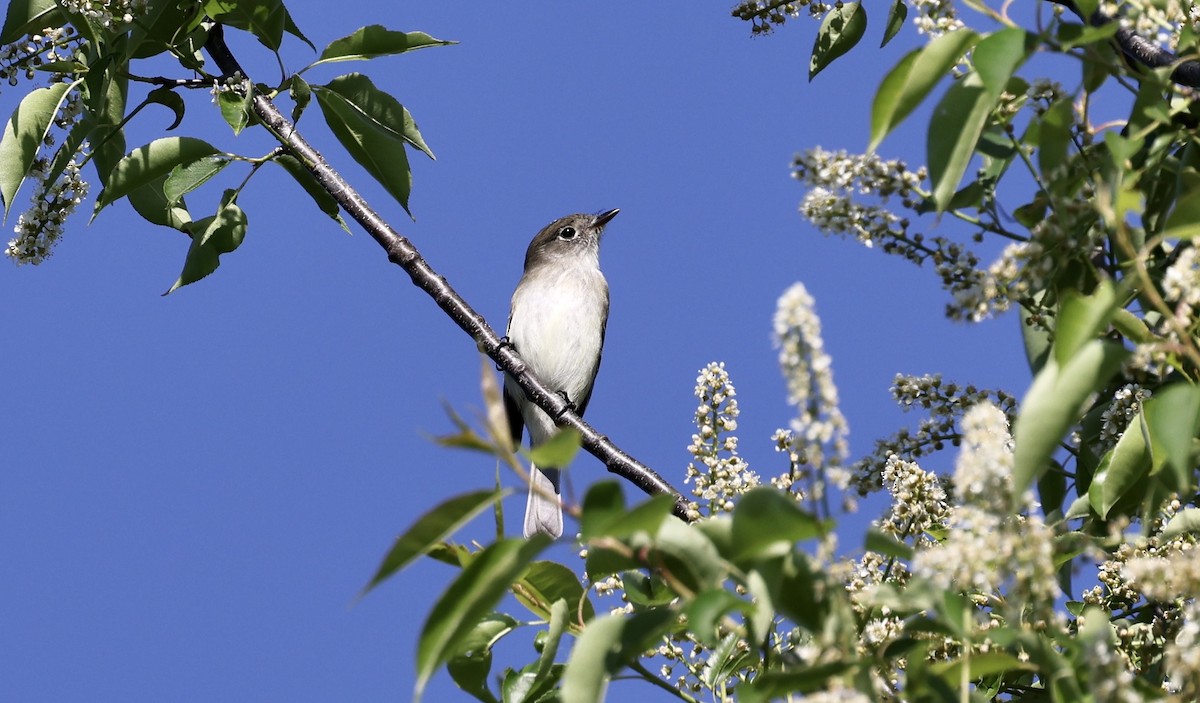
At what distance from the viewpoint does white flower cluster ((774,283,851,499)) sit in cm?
136

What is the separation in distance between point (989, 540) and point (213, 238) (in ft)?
9.25

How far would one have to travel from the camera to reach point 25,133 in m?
3.37

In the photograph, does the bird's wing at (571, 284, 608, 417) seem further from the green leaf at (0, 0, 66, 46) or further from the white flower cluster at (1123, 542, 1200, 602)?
the white flower cluster at (1123, 542, 1200, 602)

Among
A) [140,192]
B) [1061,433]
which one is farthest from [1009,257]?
[140,192]

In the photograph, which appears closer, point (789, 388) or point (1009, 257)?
point (789, 388)

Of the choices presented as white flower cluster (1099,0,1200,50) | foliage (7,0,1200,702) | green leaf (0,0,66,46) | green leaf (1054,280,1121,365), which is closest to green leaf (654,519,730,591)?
foliage (7,0,1200,702)

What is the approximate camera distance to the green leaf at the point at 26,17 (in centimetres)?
339

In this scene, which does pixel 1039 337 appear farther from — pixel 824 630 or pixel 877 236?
pixel 824 630

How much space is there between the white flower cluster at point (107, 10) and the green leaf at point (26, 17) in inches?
4.3

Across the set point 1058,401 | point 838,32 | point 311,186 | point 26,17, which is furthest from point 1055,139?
point 26,17

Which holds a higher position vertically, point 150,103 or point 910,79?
point 150,103

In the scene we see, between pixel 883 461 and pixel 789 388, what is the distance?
1547 millimetres

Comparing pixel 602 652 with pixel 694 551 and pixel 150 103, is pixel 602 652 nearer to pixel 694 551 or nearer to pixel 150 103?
pixel 694 551

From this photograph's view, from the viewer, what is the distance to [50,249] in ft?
11.9
